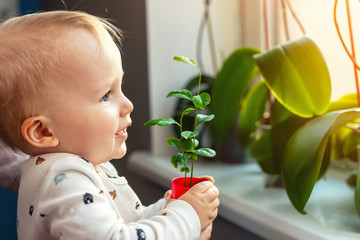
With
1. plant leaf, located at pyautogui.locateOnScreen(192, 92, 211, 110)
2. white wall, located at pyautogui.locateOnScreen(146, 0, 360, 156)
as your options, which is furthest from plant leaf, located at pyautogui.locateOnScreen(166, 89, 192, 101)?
white wall, located at pyautogui.locateOnScreen(146, 0, 360, 156)

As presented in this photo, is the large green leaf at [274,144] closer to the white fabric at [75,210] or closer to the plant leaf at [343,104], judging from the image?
the plant leaf at [343,104]

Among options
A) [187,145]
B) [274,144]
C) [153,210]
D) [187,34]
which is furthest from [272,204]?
[187,34]

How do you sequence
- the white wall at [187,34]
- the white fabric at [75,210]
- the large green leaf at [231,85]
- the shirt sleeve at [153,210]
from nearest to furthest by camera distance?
the white fabric at [75,210] → the shirt sleeve at [153,210] → the large green leaf at [231,85] → the white wall at [187,34]

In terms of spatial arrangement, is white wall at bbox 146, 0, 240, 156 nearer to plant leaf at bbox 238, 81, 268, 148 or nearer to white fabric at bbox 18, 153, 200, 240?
plant leaf at bbox 238, 81, 268, 148

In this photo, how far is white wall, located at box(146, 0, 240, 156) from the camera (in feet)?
4.26

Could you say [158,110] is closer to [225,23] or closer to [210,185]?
[225,23]

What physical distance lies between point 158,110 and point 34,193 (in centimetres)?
77

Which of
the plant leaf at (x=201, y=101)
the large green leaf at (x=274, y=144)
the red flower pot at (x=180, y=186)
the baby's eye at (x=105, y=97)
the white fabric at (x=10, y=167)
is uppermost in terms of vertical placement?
the plant leaf at (x=201, y=101)

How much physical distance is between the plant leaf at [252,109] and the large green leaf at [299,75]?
0.72ft

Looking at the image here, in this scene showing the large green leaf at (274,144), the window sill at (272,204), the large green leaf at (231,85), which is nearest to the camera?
the window sill at (272,204)

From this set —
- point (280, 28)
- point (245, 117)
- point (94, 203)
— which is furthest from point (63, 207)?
point (280, 28)

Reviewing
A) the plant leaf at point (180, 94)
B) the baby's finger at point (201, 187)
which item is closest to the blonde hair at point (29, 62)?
the plant leaf at point (180, 94)

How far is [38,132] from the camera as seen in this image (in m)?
0.60

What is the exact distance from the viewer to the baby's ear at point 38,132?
1.93 ft
